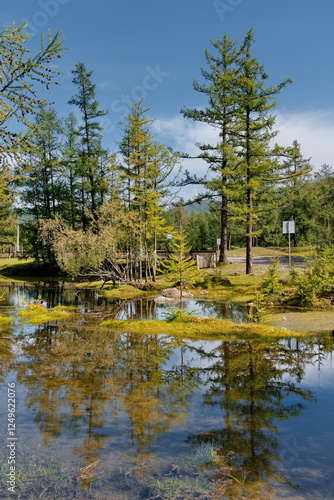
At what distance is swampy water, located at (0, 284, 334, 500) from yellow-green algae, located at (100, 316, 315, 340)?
893 mm

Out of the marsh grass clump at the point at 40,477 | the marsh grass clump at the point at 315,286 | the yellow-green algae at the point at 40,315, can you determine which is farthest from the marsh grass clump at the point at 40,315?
the marsh grass clump at the point at 315,286

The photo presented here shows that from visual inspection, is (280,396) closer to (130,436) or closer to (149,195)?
(130,436)

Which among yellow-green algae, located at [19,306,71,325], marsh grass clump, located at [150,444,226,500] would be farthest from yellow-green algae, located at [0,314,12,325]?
marsh grass clump, located at [150,444,226,500]

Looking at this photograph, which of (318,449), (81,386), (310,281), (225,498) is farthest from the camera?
(310,281)

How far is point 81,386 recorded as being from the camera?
8648mm

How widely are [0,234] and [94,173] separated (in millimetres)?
19829

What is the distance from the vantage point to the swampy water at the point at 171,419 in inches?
198

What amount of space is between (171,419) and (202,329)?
25.1 feet

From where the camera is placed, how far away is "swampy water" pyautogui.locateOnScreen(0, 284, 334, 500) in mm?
5023

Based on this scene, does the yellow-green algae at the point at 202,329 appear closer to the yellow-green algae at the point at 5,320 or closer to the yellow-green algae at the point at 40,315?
the yellow-green algae at the point at 40,315

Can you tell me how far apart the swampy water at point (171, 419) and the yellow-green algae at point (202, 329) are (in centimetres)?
89

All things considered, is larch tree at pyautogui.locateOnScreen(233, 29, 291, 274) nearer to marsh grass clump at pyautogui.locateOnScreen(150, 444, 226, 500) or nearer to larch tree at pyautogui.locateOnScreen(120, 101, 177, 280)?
larch tree at pyautogui.locateOnScreen(120, 101, 177, 280)

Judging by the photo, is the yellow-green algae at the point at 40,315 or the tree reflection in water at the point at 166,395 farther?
the yellow-green algae at the point at 40,315

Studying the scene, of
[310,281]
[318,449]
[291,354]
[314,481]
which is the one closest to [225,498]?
[314,481]
